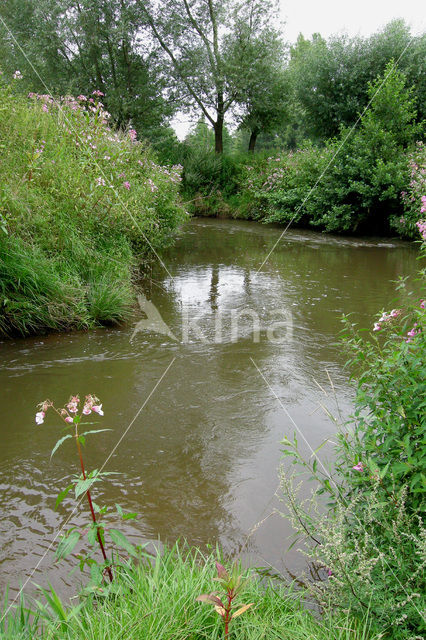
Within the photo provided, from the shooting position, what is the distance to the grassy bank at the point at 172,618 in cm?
164

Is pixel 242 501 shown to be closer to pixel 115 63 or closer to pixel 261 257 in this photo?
pixel 261 257

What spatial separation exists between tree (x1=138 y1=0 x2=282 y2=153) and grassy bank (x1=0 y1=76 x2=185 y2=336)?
1472cm

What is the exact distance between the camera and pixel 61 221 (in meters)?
5.55

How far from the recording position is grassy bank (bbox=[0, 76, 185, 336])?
507 cm

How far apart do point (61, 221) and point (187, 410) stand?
288 cm

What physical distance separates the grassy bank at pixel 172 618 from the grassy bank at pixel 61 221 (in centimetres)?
361

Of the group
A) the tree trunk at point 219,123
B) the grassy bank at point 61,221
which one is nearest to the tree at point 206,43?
the tree trunk at point 219,123

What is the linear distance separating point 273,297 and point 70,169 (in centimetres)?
330

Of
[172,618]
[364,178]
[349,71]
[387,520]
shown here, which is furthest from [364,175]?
[172,618]

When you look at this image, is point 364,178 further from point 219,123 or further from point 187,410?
point 187,410

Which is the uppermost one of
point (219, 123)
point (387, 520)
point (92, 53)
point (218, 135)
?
point (92, 53)

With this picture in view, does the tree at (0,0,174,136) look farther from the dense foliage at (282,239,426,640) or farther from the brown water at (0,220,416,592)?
the dense foliage at (282,239,426,640)

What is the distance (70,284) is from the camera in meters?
5.41

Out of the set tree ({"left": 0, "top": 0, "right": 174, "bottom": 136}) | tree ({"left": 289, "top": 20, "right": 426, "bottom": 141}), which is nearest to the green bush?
tree ({"left": 289, "top": 20, "right": 426, "bottom": 141})
